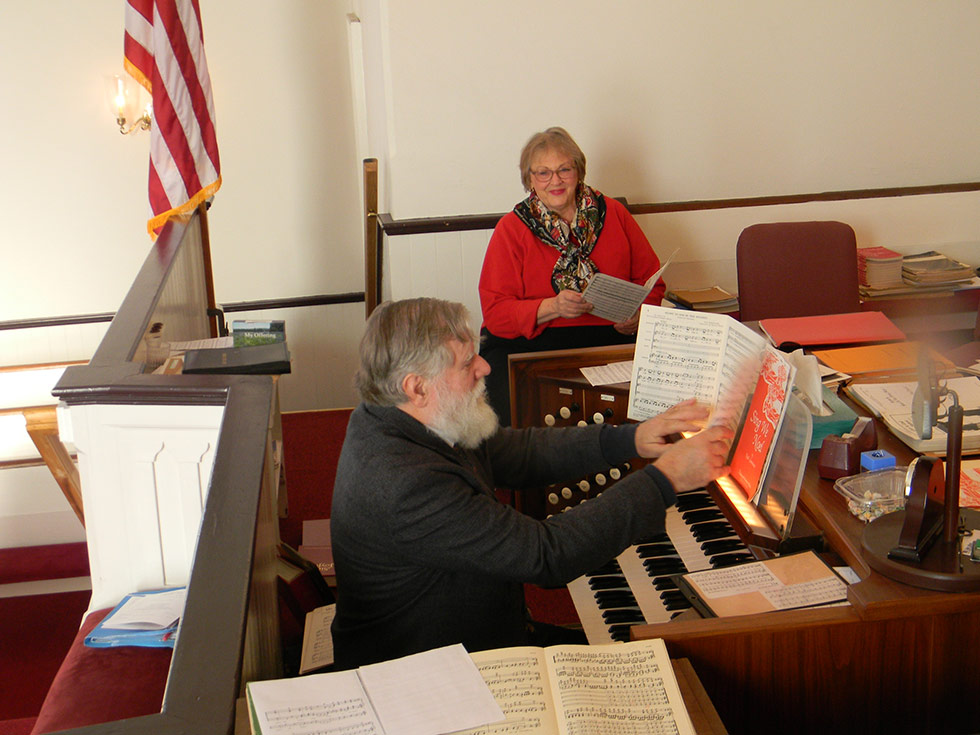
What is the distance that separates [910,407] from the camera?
2.26 meters

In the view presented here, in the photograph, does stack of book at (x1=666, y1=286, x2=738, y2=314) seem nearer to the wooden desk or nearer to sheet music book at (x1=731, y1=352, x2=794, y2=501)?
the wooden desk

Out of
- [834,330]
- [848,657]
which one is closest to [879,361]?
[834,330]

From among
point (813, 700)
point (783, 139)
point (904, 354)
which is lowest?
point (813, 700)

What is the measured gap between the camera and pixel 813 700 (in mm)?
1682

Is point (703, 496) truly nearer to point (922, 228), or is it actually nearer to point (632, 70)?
point (632, 70)

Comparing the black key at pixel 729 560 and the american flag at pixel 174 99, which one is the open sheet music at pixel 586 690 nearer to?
the black key at pixel 729 560

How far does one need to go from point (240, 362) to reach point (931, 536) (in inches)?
82.4

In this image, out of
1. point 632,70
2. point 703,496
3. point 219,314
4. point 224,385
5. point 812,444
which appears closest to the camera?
point 812,444

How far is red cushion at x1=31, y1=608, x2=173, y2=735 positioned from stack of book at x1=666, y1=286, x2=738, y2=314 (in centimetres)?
294

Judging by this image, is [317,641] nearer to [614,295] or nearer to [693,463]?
[693,463]

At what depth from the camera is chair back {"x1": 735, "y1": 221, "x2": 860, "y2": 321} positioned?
399cm

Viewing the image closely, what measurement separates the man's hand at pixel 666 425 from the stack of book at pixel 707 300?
2274 millimetres

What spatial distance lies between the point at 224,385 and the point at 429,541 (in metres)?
0.73

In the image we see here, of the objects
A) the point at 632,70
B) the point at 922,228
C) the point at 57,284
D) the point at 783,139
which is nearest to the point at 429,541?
the point at 632,70
